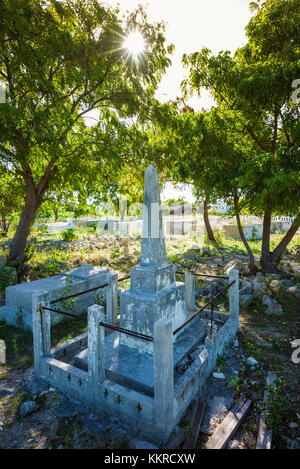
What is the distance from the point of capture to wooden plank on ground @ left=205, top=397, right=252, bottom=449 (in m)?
2.46

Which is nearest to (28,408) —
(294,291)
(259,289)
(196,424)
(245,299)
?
(196,424)

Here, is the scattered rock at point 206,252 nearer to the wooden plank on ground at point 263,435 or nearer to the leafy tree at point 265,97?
the leafy tree at point 265,97

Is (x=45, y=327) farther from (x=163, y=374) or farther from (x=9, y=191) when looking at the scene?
(x=9, y=191)

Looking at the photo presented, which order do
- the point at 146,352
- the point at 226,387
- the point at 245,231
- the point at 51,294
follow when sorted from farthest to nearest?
the point at 245,231
the point at 51,294
the point at 146,352
the point at 226,387

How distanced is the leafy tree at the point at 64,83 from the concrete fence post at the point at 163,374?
5565 millimetres

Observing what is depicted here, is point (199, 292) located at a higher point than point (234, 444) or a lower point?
higher

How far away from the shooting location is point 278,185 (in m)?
6.07

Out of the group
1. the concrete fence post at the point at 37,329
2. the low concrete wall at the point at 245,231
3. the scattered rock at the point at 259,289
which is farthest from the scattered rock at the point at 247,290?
the low concrete wall at the point at 245,231

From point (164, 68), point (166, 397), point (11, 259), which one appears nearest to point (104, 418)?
point (166, 397)

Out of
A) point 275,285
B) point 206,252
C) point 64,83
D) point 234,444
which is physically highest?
point 64,83

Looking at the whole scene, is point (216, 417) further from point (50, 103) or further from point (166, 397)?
point (50, 103)

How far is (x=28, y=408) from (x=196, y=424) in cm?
195

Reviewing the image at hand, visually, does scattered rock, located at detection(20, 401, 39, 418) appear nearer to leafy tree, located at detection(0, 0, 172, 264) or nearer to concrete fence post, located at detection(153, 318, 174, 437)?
concrete fence post, located at detection(153, 318, 174, 437)

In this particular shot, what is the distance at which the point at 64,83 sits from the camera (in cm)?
750
